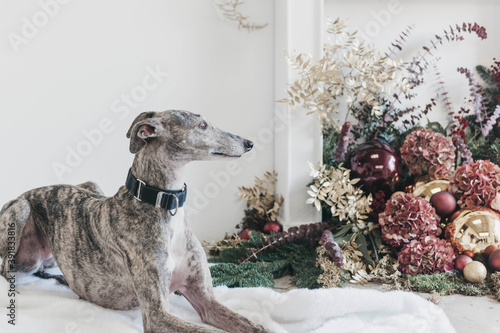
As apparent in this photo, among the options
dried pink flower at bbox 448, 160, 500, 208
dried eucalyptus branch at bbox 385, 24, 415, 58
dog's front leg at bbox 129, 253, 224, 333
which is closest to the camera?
dog's front leg at bbox 129, 253, 224, 333

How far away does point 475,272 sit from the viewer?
1.96 metres

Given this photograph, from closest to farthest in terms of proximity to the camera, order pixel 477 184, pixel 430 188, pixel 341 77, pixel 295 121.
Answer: pixel 477 184 → pixel 430 188 → pixel 295 121 → pixel 341 77

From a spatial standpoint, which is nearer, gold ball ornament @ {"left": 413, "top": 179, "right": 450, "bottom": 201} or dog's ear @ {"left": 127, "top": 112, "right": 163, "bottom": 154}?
dog's ear @ {"left": 127, "top": 112, "right": 163, "bottom": 154}

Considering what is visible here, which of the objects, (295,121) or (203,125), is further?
(295,121)

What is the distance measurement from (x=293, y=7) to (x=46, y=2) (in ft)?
3.97

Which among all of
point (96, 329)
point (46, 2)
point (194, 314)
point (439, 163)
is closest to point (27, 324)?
point (96, 329)

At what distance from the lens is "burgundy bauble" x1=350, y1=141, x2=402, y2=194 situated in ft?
7.56

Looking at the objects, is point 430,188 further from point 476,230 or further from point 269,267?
point 269,267

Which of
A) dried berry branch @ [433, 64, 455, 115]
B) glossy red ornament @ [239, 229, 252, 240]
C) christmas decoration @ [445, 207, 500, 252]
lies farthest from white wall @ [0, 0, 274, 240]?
christmas decoration @ [445, 207, 500, 252]

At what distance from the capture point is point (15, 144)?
2479 mm

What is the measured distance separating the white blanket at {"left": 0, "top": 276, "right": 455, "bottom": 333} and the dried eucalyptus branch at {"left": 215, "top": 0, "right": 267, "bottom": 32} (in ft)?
4.79

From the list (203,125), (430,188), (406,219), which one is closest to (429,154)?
(430,188)

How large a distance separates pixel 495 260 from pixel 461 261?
132 mm

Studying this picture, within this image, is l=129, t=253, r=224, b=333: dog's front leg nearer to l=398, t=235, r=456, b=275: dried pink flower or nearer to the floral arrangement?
the floral arrangement
